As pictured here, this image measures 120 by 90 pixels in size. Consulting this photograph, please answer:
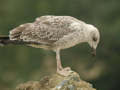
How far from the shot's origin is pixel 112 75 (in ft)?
89.2

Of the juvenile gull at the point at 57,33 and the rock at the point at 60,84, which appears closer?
the rock at the point at 60,84

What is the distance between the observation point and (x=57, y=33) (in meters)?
14.1

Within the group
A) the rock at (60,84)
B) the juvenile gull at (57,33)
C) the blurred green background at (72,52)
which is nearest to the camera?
the rock at (60,84)

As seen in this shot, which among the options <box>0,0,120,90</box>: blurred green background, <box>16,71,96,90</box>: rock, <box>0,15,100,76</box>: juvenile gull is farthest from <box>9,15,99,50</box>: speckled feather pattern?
<box>0,0,120,90</box>: blurred green background

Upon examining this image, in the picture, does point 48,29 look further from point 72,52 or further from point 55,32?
point 72,52

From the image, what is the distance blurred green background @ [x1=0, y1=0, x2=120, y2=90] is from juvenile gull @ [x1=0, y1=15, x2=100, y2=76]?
11.0 m

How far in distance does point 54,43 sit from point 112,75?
1342 centimetres

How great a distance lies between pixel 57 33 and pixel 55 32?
49 mm

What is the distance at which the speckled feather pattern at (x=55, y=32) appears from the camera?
1397 cm

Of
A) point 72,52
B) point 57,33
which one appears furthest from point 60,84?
point 72,52

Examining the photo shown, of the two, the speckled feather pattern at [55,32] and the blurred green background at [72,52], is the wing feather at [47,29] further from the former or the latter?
the blurred green background at [72,52]

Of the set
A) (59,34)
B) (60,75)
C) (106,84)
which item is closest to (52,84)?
(60,75)

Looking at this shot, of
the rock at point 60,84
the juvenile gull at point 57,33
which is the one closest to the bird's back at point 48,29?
the juvenile gull at point 57,33

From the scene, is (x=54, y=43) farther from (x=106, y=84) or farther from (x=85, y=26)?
(x=106, y=84)
